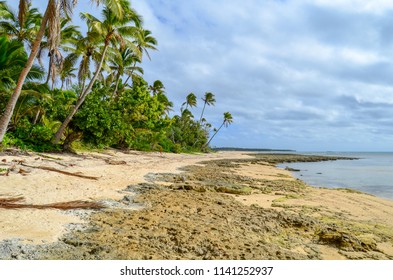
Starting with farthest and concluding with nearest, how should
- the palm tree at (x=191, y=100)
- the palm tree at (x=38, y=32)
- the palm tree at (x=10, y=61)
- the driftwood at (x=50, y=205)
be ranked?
the palm tree at (x=191, y=100)
the palm tree at (x=10, y=61)
the palm tree at (x=38, y=32)
the driftwood at (x=50, y=205)

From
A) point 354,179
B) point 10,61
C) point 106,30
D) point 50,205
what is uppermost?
point 106,30

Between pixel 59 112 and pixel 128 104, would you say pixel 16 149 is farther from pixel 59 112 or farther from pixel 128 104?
pixel 128 104

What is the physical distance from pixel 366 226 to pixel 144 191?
5.31 meters

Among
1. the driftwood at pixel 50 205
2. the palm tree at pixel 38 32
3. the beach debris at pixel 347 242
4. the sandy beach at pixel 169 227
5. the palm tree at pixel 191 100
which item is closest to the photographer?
the sandy beach at pixel 169 227

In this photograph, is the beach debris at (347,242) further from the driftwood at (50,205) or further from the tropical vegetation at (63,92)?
the tropical vegetation at (63,92)

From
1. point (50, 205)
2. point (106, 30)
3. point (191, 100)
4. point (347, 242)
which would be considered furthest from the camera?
point (191, 100)

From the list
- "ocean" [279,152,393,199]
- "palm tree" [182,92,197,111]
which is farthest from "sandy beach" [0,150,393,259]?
"palm tree" [182,92,197,111]

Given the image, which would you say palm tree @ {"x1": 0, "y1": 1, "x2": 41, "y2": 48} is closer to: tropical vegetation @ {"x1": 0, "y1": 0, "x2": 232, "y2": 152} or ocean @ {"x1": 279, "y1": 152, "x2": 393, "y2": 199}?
tropical vegetation @ {"x1": 0, "y1": 0, "x2": 232, "y2": 152}

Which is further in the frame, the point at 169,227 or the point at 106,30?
the point at 106,30

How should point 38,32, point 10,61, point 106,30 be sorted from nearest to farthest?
point 38,32, point 10,61, point 106,30

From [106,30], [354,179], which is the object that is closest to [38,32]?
[106,30]

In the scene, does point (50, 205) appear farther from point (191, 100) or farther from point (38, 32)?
point (191, 100)

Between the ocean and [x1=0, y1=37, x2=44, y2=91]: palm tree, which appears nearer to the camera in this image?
[x1=0, y1=37, x2=44, y2=91]: palm tree

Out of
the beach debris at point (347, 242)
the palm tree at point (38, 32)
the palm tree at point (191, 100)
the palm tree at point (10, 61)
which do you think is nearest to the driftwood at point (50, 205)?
the beach debris at point (347, 242)
